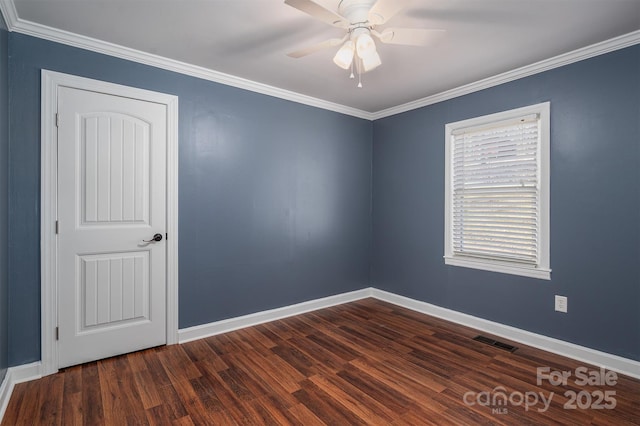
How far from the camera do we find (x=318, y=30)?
239cm

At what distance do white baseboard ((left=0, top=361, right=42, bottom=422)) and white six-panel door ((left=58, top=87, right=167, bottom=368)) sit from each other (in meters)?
0.15

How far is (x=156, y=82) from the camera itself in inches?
113

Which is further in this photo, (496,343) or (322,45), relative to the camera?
(496,343)

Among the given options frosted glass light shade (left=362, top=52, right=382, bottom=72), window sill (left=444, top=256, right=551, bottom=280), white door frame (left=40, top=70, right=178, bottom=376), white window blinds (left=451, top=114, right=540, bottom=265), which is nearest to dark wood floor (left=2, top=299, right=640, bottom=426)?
white door frame (left=40, top=70, right=178, bottom=376)

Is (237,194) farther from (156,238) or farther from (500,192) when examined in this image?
(500,192)

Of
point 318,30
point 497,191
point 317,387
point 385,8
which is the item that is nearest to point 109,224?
point 317,387

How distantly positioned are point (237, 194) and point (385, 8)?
7.24ft

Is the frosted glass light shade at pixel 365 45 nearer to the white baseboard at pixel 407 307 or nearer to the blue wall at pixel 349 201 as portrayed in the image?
the blue wall at pixel 349 201

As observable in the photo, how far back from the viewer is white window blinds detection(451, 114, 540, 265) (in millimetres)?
2994

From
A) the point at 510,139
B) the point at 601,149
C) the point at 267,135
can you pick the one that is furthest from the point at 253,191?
the point at 601,149

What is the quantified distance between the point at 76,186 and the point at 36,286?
2.56ft

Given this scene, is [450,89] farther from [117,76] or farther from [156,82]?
[117,76]

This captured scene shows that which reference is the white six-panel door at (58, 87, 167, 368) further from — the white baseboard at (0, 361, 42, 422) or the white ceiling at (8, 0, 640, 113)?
the white ceiling at (8, 0, 640, 113)

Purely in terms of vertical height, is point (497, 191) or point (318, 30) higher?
point (318, 30)
